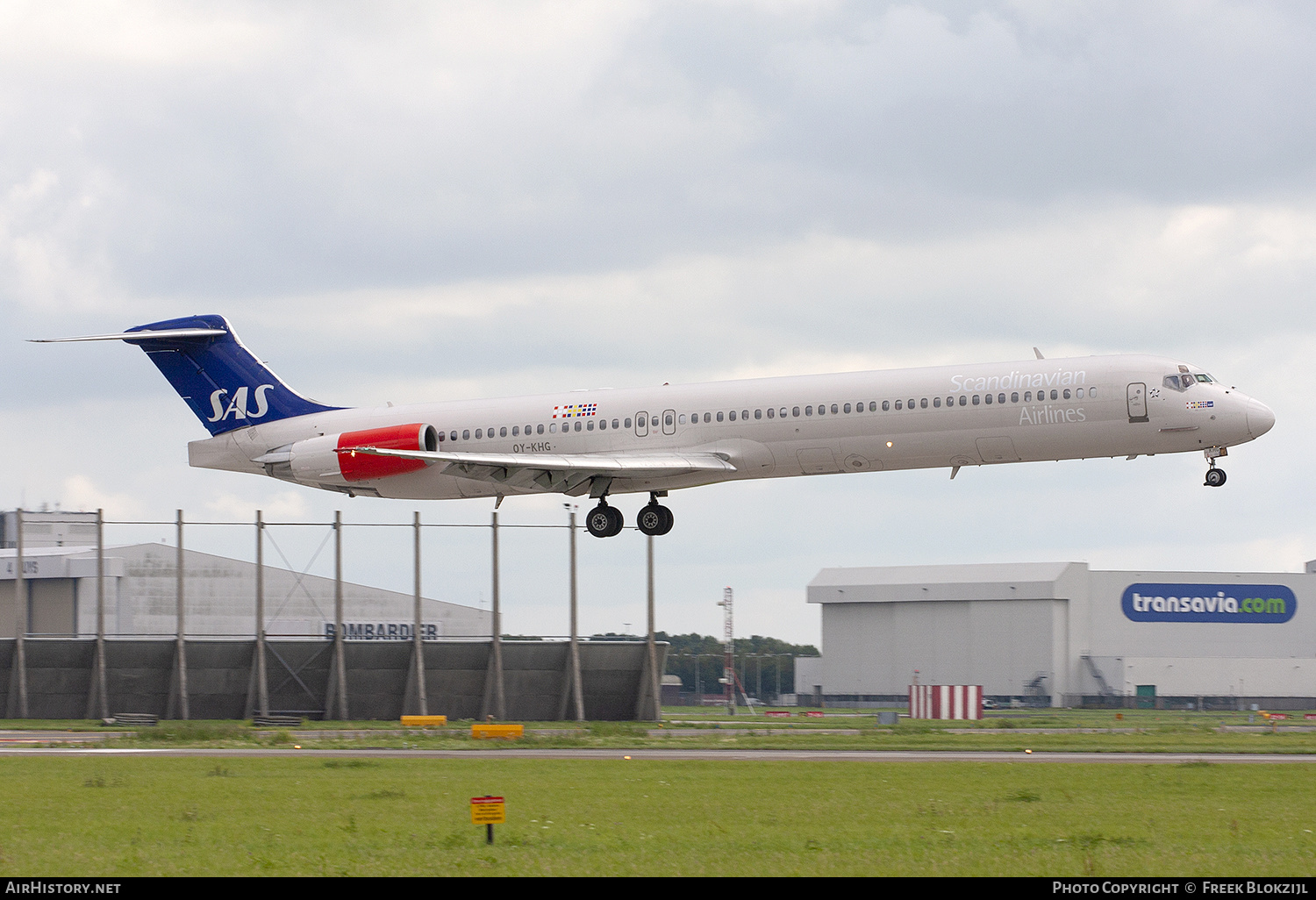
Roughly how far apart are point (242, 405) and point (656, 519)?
41.3 feet

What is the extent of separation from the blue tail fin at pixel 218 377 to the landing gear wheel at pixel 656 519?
394 inches

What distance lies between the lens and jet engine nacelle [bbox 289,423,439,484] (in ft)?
128

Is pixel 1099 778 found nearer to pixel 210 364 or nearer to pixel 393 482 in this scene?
pixel 393 482

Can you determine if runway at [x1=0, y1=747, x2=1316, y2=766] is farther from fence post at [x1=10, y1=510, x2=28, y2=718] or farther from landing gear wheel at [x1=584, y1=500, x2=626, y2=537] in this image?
fence post at [x1=10, y1=510, x2=28, y2=718]

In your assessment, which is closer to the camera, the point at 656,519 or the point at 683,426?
the point at 683,426

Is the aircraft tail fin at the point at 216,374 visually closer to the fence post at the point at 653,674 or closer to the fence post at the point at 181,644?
the fence post at the point at 181,644

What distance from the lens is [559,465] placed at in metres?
37.0

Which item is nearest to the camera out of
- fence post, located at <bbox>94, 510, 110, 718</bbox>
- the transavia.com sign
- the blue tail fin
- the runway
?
the runway

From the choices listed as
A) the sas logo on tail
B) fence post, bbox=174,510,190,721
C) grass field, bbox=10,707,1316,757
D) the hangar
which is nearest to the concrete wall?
grass field, bbox=10,707,1316,757

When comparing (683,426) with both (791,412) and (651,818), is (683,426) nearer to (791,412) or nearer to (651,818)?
(791,412)

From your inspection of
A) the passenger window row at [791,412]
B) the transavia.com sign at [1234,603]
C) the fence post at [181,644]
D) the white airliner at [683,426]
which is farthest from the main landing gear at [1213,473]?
the transavia.com sign at [1234,603]

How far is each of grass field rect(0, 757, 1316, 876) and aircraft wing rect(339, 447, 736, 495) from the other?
7.62 meters

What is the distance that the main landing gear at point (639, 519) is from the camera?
39.2m

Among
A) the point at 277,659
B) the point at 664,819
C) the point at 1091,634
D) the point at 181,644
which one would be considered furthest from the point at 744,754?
the point at 1091,634
